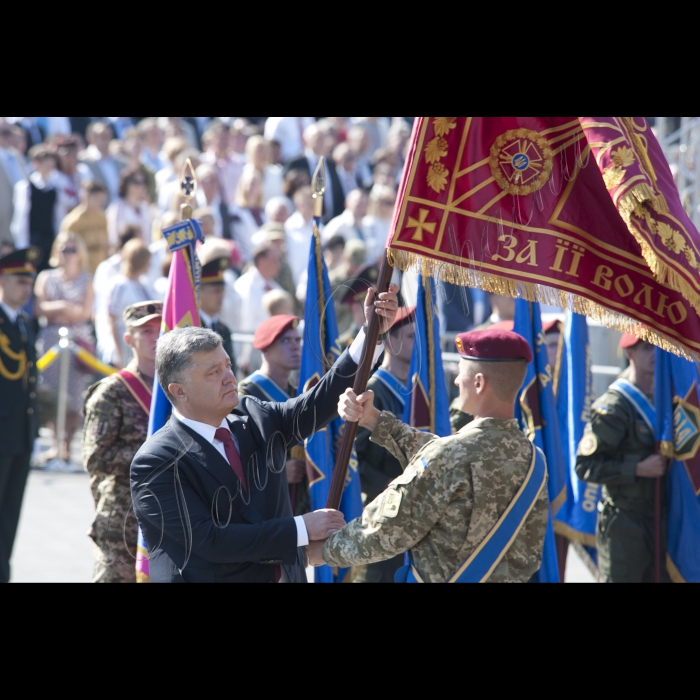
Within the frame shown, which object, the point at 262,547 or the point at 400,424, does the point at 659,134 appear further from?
the point at 262,547

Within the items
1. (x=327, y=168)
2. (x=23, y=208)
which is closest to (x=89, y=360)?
(x=23, y=208)

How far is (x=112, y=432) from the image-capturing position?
547 cm

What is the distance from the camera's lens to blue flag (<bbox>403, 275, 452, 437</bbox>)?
641 centimetres

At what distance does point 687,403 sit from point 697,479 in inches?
17.8

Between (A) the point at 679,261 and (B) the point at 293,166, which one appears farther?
(B) the point at 293,166

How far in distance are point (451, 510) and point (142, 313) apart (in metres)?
2.70

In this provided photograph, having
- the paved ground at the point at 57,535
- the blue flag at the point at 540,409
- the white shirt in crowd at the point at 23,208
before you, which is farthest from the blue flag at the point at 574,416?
the white shirt in crowd at the point at 23,208

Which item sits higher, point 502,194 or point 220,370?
point 502,194

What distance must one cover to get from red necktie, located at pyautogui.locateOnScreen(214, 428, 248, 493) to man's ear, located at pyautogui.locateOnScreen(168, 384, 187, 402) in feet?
0.60

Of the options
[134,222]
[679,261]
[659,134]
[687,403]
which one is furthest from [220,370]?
[134,222]

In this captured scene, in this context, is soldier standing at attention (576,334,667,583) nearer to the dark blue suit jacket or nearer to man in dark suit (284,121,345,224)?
the dark blue suit jacket

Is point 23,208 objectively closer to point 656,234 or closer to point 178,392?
point 178,392

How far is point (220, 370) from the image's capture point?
3891 millimetres

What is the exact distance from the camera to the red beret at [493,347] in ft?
12.8
